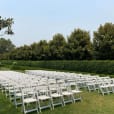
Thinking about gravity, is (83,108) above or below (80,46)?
below

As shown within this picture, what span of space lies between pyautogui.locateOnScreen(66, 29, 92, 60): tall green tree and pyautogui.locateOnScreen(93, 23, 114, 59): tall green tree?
596cm

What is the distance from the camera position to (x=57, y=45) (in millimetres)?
55312

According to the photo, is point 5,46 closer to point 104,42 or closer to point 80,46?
point 80,46

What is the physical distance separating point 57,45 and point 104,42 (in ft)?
61.4

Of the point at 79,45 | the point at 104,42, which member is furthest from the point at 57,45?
the point at 104,42

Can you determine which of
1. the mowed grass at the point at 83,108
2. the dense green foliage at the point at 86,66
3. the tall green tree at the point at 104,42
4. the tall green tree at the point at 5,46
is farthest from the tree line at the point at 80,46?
the tall green tree at the point at 5,46

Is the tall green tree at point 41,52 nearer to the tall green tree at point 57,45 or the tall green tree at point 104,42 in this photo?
the tall green tree at point 57,45

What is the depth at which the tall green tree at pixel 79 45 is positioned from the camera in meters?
46.3

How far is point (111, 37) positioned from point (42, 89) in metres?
27.8

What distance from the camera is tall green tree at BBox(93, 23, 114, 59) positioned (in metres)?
37.8

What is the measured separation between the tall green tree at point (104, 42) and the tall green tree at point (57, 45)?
44.5 feet

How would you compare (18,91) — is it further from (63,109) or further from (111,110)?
(111,110)

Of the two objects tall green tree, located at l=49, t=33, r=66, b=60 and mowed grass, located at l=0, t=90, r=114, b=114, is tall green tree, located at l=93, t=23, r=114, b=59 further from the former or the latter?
mowed grass, located at l=0, t=90, r=114, b=114

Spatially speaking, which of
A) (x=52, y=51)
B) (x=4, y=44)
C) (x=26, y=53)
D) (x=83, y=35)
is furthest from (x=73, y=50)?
(x=4, y=44)
